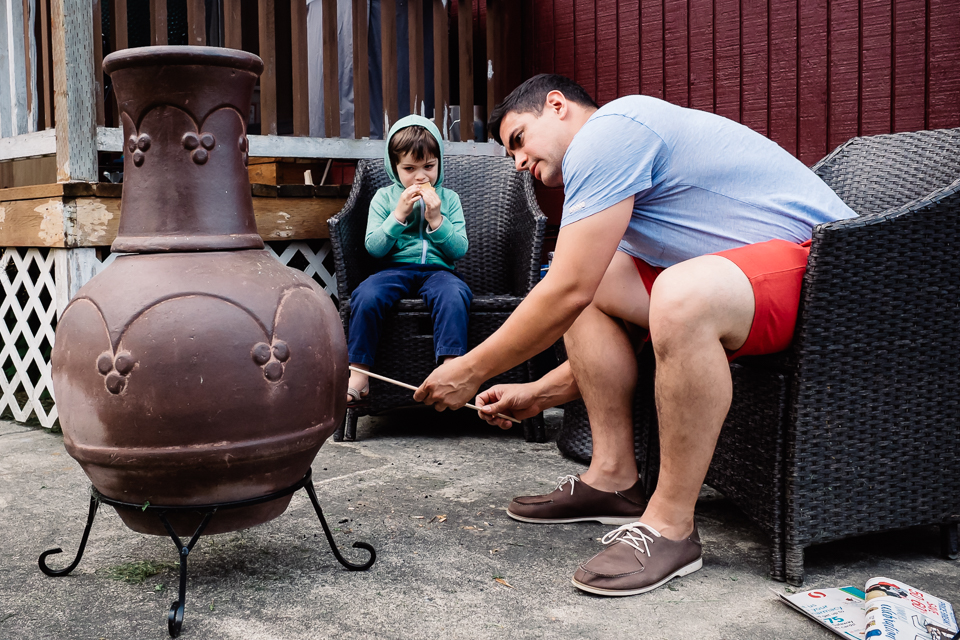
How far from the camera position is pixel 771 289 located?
5.32ft

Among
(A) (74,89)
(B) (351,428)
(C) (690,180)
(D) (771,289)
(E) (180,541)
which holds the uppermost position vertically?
(A) (74,89)

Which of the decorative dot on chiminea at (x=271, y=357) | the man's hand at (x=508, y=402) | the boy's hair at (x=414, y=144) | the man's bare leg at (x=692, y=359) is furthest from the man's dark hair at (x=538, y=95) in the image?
the boy's hair at (x=414, y=144)

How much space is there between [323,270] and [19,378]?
1323 mm

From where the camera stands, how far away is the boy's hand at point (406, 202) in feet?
10.1

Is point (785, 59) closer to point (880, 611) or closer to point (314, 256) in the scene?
point (314, 256)

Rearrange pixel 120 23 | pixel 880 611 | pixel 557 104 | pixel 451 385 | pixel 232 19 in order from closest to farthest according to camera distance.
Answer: pixel 880 611 < pixel 451 385 < pixel 557 104 < pixel 120 23 < pixel 232 19

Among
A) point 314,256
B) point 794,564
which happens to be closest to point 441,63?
point 314,256

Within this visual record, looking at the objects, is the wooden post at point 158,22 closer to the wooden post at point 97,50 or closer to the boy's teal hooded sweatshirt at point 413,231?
the wooden post at point 97,50

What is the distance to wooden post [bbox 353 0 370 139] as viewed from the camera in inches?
151

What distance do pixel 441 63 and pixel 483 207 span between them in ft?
3.17

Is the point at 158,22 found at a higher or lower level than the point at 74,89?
higher

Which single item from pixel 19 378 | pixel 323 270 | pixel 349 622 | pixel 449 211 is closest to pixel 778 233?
pixel 349 622

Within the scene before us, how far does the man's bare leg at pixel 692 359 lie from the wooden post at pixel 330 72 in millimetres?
2484

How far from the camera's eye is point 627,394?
2.12 meters
